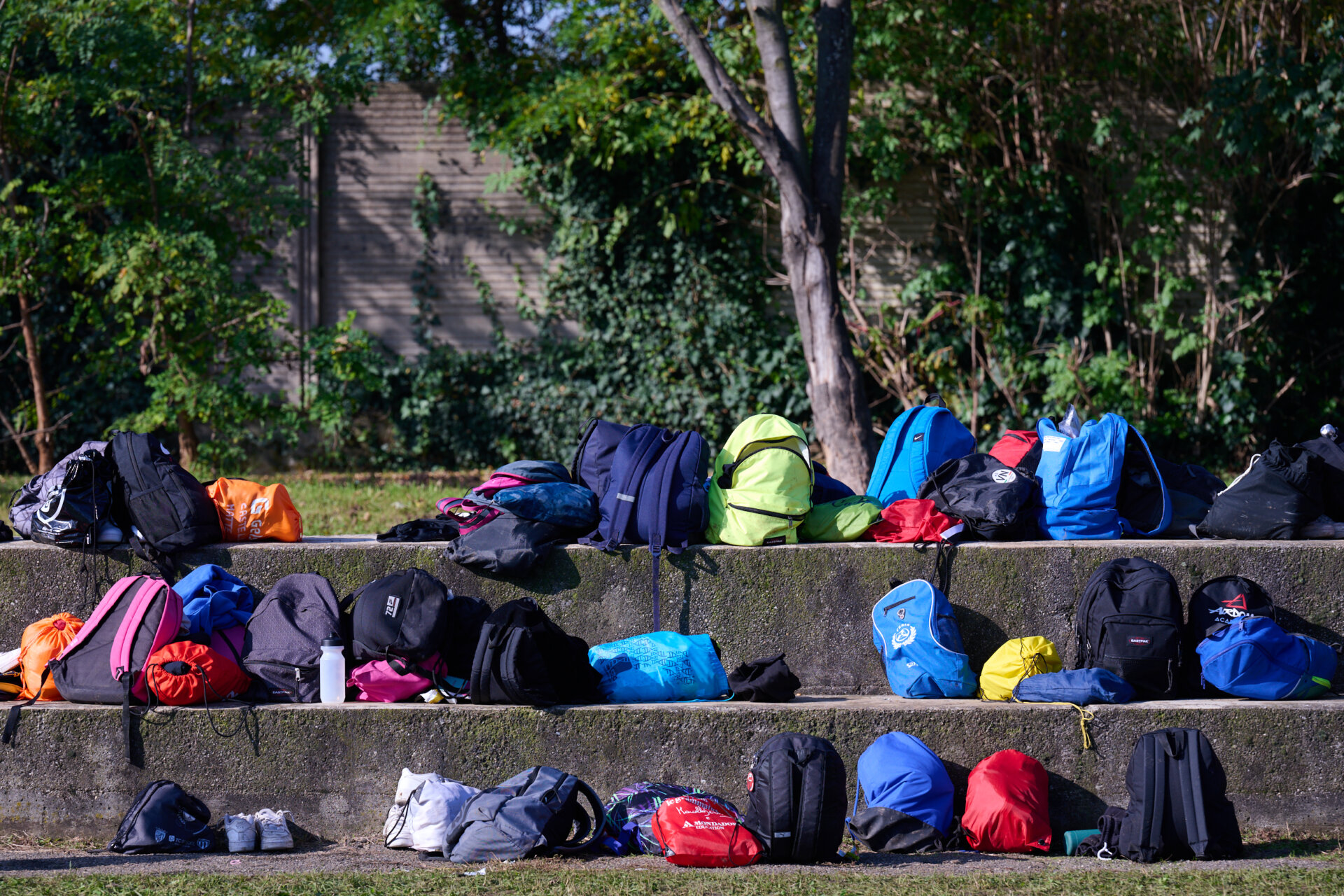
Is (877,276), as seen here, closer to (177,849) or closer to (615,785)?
(615,785)

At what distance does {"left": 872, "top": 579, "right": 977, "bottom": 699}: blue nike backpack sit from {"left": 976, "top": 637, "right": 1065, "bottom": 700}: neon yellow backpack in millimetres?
84

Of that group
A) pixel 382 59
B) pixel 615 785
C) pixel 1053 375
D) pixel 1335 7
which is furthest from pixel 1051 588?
pixel 382 59

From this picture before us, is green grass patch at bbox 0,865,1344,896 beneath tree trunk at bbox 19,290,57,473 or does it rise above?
beneath

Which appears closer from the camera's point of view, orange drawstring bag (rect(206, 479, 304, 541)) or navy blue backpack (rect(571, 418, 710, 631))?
navy blue backpack (rect(571, 418, 710, 631))

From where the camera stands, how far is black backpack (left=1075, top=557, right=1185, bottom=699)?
4.25m

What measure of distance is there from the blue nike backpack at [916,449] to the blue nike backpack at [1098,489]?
46cm

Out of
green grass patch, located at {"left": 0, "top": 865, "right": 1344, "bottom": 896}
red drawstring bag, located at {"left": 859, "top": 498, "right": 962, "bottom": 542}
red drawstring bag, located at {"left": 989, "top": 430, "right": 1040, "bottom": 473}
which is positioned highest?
red drawstring bag, located at {"left": 989, "top": 430, "right": 1040, "bottom": 473}

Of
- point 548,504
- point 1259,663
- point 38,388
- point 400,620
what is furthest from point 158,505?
point 38,388

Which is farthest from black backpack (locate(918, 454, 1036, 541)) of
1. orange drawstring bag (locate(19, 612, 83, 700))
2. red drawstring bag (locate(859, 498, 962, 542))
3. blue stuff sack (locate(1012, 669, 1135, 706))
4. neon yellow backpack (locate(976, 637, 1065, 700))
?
orange drawstring bag (locate(19, 612, 83, 700))

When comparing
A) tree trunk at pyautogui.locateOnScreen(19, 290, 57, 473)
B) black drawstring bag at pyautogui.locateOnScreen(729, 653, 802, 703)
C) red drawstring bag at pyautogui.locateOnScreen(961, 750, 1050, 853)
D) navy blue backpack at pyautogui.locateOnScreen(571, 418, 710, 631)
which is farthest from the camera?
tree trunk at pyautogui.locateOnScreen(19, 290, 57, 473)

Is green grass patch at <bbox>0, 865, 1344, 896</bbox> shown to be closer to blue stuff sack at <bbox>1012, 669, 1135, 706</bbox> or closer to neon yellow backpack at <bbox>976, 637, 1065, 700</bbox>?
blue stuff sack at <bbox>1012, 669, 1135, 706</bbox>

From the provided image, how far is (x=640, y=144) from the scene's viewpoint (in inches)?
379

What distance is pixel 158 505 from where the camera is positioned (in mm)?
4793

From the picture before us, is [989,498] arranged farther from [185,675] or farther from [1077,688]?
[185,675]
